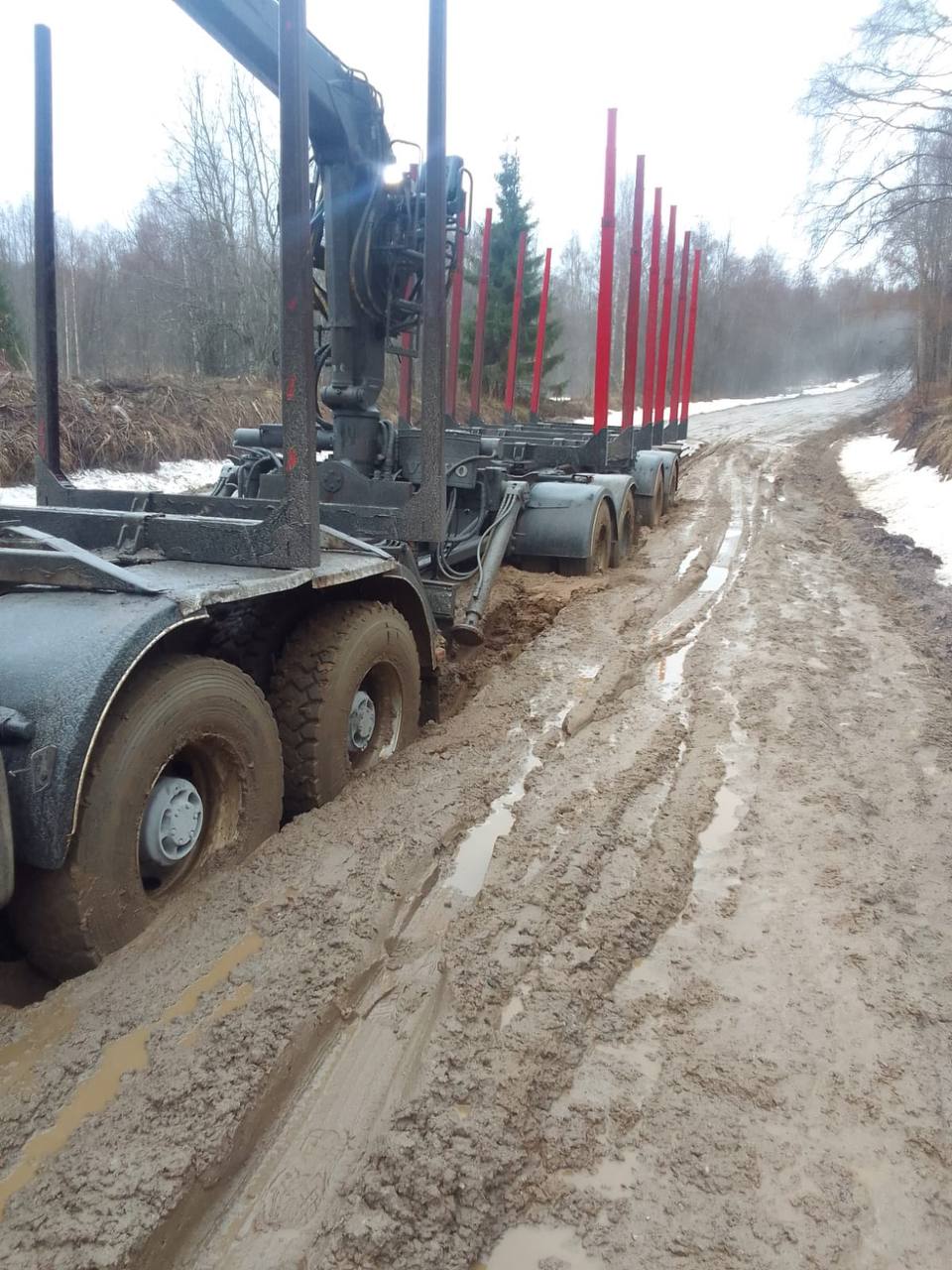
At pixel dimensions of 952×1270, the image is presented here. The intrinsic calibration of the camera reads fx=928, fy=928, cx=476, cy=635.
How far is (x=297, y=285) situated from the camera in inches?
146

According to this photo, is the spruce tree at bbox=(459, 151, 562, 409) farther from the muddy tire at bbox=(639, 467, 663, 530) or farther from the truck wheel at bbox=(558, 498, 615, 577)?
the truck wheel at bbox=(558, 498, 615, 577)

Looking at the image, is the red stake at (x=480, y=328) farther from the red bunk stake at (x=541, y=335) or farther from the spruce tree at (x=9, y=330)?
the spruce tree at (x=9, y=330)

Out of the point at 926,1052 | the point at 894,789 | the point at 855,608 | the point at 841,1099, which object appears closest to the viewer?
the point at 841,1099

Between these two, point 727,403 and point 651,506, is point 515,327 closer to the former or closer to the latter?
point 651,506

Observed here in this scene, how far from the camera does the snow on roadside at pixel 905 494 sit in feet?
38.9

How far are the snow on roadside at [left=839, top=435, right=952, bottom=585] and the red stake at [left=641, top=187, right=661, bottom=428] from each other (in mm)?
4157

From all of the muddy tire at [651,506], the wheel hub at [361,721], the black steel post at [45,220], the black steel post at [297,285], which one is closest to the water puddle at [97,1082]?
the wheel hub at [361,721]

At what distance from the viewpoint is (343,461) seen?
20.7 ft

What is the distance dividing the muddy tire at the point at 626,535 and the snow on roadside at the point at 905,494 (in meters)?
3.29

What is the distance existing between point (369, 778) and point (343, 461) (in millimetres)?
2647

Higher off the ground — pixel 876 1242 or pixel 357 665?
pixel 357 665

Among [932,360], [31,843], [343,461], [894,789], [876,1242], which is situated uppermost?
[932,360]

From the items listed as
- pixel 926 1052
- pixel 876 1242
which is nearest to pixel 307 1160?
pixel 876 1242

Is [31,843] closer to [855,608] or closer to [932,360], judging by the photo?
[855,608]
